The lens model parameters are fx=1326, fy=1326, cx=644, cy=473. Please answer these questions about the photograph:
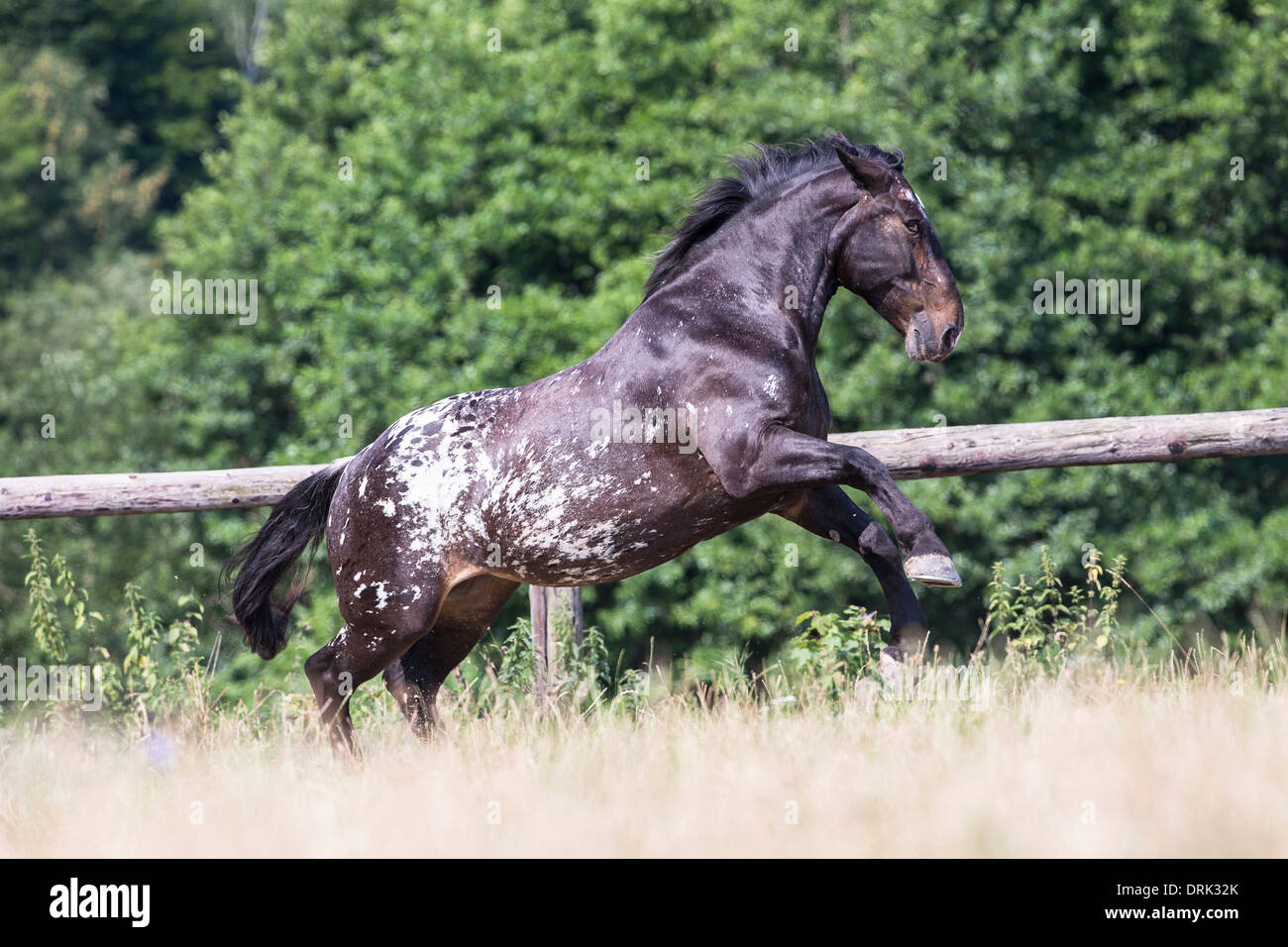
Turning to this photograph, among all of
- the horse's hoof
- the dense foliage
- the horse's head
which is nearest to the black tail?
the horse's head

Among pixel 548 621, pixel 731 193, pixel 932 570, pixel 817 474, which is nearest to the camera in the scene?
pixel 932 570

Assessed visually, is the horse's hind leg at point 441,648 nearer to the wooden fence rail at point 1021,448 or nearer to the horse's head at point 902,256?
the wooden fence rail at point 1021,448

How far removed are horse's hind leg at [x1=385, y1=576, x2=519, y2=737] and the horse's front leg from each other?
1344mm

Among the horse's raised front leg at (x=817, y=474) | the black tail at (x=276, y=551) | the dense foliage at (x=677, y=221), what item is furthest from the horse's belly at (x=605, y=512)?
the dense foliage at (x=677, y=221)

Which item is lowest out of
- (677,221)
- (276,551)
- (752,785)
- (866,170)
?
(752,785)

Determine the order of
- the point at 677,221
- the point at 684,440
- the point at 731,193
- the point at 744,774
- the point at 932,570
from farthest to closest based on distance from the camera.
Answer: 1. the point at 677,221
2. the point at 731,193
3. the point at 684,440
4. the point at 932,570
5. the point at 744,774

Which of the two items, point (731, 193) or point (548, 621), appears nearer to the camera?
point (731, 193)

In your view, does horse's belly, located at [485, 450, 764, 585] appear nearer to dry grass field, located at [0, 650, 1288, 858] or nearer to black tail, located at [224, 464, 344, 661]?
dry grass field, located at [0, 650, 1288, 858]

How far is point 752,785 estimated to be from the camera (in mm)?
3646

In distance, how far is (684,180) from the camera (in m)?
15.4

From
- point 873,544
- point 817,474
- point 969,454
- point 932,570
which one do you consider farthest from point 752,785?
point 969,454

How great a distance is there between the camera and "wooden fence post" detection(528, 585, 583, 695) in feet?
20.0

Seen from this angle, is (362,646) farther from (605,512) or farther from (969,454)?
(969,454)

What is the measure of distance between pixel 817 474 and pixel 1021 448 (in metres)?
1.75
